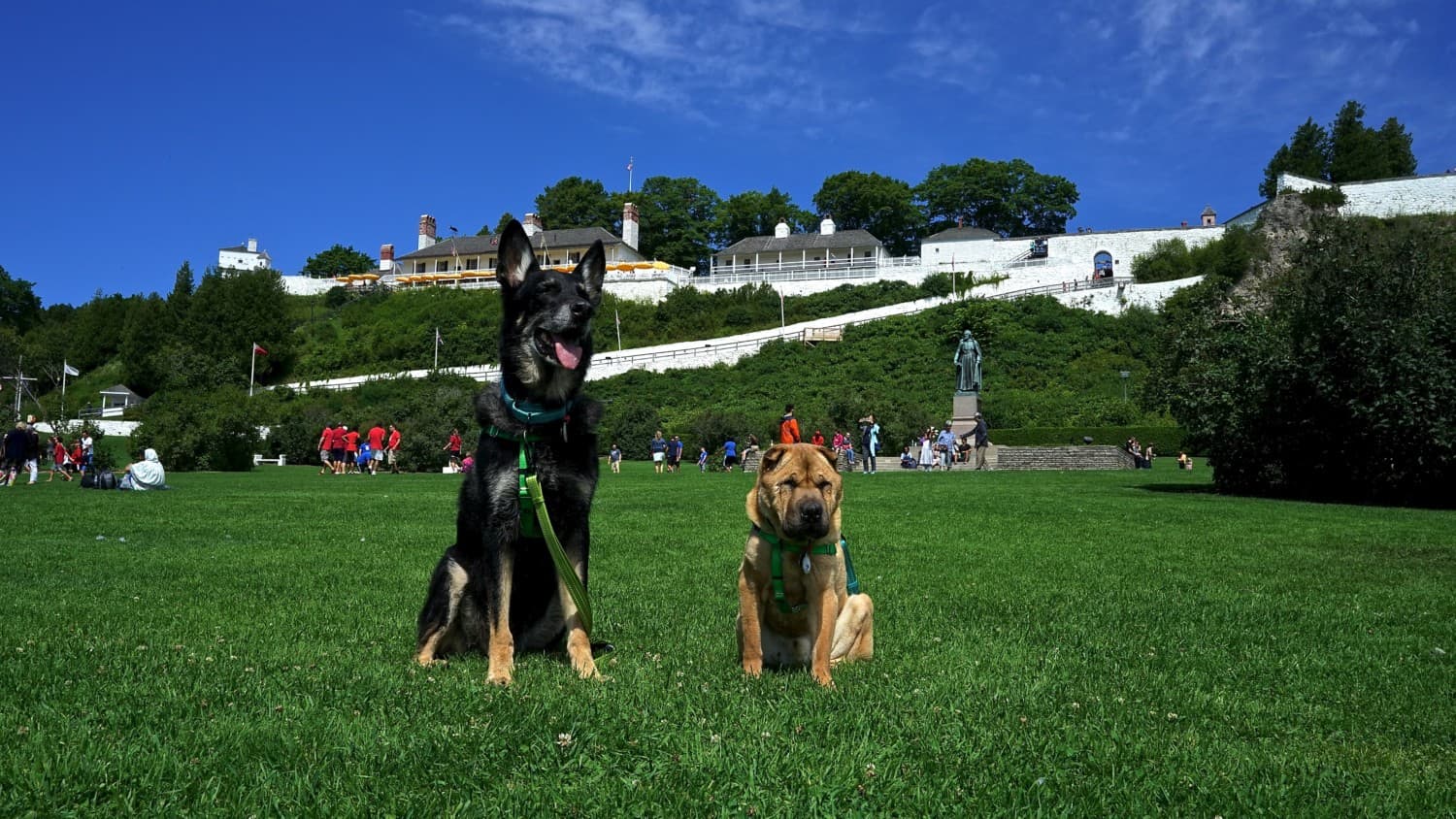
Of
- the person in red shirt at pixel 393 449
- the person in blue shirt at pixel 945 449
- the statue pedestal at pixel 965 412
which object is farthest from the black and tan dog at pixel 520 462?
the statue pedestal at pixel 965 412

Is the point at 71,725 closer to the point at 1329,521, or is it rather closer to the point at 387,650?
the point at 387,650

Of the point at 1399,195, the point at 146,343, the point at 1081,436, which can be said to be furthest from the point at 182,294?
the point at 1399,195

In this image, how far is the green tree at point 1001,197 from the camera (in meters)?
106

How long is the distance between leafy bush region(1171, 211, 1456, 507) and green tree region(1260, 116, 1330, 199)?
74.9 meters

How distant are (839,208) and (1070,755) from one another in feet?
364

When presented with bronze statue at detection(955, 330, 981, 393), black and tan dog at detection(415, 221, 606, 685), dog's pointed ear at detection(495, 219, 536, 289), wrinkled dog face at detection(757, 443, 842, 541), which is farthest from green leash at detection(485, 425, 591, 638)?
bronze statue at detection(955, 330, 981, 393)

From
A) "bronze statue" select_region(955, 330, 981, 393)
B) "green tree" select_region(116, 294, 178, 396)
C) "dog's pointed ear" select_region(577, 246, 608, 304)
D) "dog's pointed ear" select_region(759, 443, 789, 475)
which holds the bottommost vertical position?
"dog's pointed ear" select_region(759, 443, 789, 475)

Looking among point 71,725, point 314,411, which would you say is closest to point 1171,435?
point 314,411

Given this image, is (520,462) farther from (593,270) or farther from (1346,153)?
(1346,153)

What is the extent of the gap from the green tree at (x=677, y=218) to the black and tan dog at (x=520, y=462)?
353 ft

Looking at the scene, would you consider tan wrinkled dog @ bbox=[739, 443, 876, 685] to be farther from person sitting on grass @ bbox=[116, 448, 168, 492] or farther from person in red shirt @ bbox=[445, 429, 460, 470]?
person in red shirt @ bbox=[445, 429, 460, 470]

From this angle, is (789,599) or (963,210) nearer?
(789,599)

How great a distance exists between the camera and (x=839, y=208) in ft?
365

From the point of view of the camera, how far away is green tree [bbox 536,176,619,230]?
379 feet
